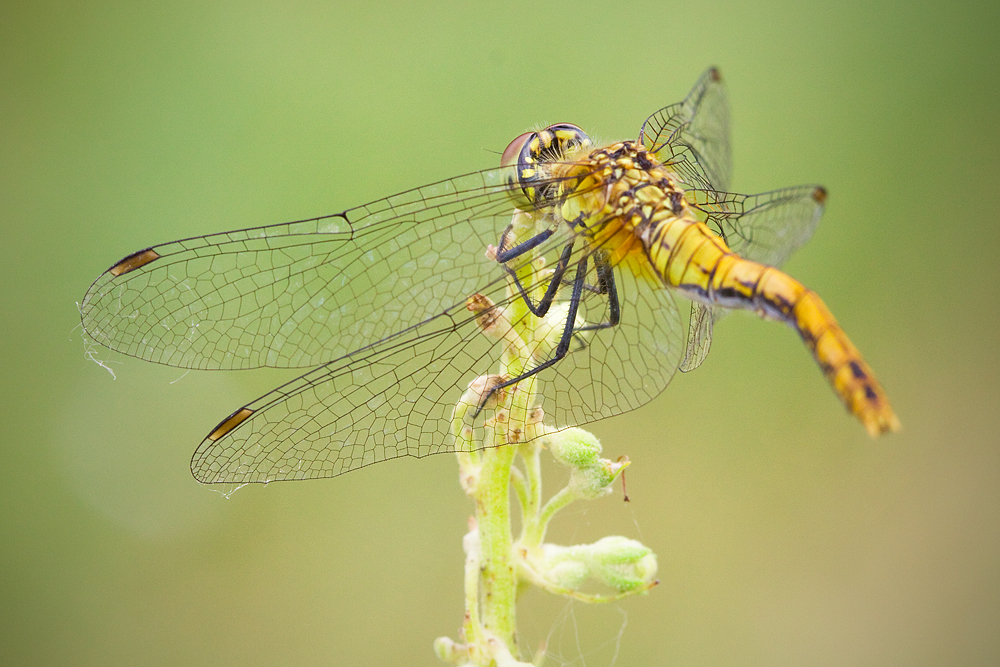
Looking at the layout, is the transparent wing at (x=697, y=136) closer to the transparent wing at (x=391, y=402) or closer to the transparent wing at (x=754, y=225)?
the transparent wing at (x=754, y=225)

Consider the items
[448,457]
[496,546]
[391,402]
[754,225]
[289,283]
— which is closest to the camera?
[496,546]

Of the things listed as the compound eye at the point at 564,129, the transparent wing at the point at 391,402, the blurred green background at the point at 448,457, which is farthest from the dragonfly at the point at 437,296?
the blurred green background at the point at 448,457

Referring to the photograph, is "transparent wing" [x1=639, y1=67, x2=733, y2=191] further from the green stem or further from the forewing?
the green stem

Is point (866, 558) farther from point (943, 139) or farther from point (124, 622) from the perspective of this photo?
point (124, 622)

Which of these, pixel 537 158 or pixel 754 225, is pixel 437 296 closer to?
pixel 537 158

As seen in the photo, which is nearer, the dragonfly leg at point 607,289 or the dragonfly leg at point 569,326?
the dragonfly leg at point 569,326

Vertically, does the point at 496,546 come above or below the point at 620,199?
below

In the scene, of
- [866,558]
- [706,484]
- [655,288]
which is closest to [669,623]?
[706,484]

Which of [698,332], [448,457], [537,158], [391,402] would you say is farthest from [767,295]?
[448,457]
